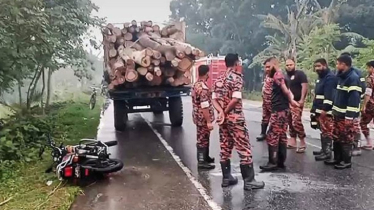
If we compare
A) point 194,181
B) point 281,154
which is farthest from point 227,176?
point 281,154

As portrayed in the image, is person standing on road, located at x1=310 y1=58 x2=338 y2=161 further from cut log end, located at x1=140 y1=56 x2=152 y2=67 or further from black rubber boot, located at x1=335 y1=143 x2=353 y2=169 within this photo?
cut log end, located at x1=140 y1=56 x2=152 y2=67

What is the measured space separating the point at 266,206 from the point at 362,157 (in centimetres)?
341

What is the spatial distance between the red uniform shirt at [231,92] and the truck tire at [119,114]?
5877mm

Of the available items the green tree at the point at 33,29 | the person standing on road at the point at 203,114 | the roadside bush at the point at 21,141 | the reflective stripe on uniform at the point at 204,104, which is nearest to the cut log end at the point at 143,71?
the green tree at the point at 33,29

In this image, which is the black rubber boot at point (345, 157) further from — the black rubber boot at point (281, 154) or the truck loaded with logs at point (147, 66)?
the truck loaded with logs at point (147, 66)

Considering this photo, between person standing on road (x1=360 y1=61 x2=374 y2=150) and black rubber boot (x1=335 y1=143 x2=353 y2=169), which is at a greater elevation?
person standing on road (x1=360 y1=61 x2=374 y2=150)

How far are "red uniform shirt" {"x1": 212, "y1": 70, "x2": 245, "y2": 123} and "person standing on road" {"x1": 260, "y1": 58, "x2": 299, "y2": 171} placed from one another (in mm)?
1230

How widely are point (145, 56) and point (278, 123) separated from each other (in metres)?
4.14

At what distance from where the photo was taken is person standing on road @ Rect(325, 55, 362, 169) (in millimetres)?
6699

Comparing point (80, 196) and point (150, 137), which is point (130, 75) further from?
point (80, 196)

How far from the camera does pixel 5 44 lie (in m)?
8.05

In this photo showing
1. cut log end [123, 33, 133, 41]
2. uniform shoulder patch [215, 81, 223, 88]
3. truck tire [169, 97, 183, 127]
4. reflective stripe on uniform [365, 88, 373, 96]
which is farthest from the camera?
truck tire [169, 97, 183, 127]

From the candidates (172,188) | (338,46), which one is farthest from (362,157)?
(338,46)

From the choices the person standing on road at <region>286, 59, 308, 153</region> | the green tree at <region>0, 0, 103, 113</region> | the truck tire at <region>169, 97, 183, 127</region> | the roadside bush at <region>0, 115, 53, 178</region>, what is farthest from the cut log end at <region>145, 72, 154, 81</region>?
the person standing on road at <region>286, 59, 308, 153</region>
